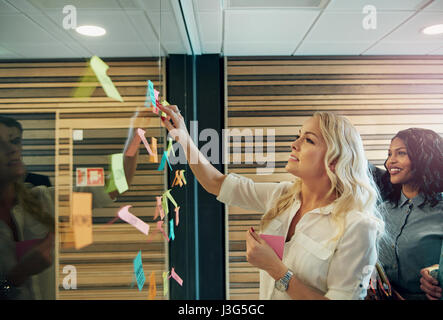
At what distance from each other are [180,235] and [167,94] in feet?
2.68

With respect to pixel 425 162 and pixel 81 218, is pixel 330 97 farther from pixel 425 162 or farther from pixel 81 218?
pixel 81 218

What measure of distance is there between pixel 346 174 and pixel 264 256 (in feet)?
1.58

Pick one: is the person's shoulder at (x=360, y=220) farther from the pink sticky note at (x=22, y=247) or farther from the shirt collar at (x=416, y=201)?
the pink sticky note at (x=22, y=247)

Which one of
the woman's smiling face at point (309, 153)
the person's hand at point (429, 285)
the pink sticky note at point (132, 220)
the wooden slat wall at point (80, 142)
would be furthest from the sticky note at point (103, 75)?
the person's hand at point (429, 285)

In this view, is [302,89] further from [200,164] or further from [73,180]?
[73,180]

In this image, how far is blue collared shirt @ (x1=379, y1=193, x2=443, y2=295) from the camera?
1211mm

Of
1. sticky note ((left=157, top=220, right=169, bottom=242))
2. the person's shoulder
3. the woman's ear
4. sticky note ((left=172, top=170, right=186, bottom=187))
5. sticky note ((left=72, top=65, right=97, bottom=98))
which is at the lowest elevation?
sticky note ((left=157, top=220, right=169, bottom=242))

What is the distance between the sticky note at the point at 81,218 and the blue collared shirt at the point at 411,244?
114 centimetres

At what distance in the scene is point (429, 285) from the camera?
1.21 metres

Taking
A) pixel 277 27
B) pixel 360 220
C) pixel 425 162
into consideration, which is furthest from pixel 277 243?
pixel 277 27

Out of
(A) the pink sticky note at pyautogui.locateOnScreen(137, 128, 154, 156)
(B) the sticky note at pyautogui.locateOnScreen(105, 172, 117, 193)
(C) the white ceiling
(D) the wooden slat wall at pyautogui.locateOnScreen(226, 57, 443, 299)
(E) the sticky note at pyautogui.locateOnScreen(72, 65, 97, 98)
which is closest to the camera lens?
(E) the sticky note at pyautogui.locateOnScreen(72, 65, 97, 98)

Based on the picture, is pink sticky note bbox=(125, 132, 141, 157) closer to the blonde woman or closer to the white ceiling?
the white ceiling

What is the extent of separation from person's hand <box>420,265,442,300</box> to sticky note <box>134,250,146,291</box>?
110 centimetres

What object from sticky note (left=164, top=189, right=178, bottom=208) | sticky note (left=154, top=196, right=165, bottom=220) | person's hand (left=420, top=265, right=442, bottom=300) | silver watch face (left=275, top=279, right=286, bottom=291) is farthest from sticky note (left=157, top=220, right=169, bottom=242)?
person's hand (left=420, top=265, right=442, bottom=300)
